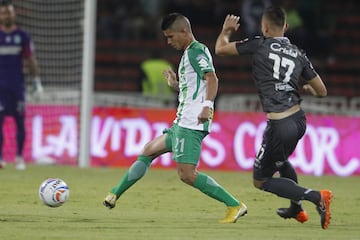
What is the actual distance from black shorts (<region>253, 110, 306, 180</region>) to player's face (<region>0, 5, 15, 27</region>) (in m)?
6.65

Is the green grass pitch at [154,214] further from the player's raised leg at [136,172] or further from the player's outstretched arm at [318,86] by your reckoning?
the player's outstretched arm at [318,86]

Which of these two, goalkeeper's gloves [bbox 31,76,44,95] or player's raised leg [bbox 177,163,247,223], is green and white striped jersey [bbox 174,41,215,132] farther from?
goalkeeper's gloves [bbox 31,76,44,95]

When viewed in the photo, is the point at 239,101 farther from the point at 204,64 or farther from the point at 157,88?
the point at 204,64

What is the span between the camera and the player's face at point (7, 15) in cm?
1491

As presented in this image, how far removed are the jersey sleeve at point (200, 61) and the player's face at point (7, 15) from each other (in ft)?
19.7

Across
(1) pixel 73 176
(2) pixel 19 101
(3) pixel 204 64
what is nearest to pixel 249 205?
(3) pixel 204 64

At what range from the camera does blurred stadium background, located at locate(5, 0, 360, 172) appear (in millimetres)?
18125

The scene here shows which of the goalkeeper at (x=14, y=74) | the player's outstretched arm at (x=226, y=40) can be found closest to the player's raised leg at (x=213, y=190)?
the player's outstretched arm at (x=226, y=40)

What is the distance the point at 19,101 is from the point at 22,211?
5.51 metres

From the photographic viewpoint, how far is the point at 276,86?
9273 millimetres

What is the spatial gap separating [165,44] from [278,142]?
1462cm

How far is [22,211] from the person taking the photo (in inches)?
404

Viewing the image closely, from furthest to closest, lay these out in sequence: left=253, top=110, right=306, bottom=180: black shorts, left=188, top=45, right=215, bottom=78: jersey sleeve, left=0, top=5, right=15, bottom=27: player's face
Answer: left=0, top=5, right=15, bottom=27: player's face → left=188, top=45, right=215, bottom=78: jersey sleeve → left=253, top=110, right=306, bottom=180: black shorts

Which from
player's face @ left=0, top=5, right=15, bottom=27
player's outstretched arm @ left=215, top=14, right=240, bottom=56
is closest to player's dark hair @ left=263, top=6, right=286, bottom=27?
player's outstretched arm @ left=215, top=14, right=240, bottom=56
